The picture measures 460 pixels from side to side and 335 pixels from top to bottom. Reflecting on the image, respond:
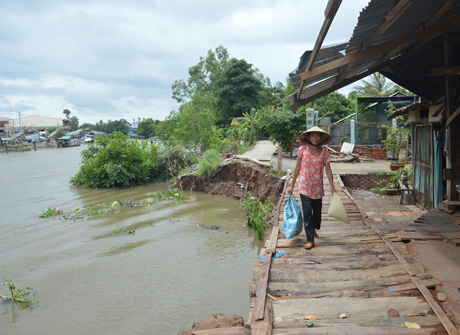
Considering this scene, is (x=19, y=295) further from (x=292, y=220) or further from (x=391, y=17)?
(x=391, y=17)

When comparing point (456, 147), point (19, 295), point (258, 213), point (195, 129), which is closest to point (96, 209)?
point (258, 213)

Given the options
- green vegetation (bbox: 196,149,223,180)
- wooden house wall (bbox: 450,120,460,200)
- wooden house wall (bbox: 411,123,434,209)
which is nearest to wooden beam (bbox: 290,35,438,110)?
wooden house wall (bbox: 450,120,460,200)

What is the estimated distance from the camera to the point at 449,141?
645 centimetres

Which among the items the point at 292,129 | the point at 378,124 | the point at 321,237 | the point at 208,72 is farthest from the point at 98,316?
the point at 208,72

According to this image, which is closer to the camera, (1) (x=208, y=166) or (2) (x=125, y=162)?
(1) (x=208, y=166)

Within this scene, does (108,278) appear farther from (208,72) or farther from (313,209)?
(208,72)

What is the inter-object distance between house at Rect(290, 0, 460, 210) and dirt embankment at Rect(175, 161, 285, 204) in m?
4.91

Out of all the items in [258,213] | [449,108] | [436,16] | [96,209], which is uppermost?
[436,16]

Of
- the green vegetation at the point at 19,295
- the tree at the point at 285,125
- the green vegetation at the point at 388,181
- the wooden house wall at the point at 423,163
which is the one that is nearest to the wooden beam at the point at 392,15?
the wooden house wall at the point at 423,163

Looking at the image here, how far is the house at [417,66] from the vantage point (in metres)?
4.05

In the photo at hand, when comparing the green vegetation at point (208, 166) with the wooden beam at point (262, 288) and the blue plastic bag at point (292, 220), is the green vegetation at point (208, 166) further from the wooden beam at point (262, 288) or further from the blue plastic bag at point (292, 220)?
the wooden beam at point (262, 288)

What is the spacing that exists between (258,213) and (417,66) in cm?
559

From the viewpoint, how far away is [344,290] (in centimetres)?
357

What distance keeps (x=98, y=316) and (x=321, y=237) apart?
3.83 m
